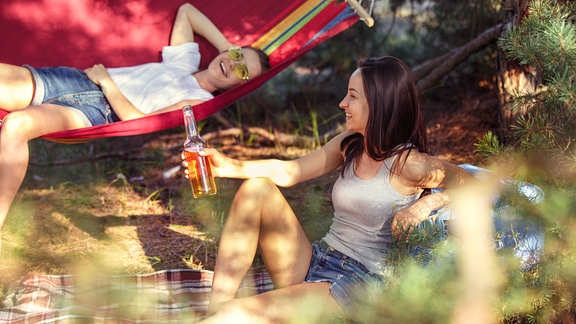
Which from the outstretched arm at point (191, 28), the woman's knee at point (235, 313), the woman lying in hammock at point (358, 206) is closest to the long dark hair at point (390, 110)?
the woman lying in hammock at point (358, 206)

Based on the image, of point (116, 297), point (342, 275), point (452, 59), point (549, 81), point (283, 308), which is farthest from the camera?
point (452, 59)

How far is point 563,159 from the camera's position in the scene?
177 centimetres

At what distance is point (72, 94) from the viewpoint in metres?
2.85

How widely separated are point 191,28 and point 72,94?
0.65 m

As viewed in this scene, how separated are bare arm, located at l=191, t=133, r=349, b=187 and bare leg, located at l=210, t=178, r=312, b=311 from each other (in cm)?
13

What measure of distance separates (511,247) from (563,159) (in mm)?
248

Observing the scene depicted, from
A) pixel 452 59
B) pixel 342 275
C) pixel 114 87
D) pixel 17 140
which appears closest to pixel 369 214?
pixel 342 275

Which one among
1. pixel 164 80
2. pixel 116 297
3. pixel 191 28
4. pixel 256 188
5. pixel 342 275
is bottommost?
pixel 116 297

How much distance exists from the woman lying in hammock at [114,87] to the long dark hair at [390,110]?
40.1 inches

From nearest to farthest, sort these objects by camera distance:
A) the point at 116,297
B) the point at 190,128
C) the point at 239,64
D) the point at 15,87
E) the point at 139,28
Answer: the point at 190,128 < the point at 116,297 < the point at 15,87 < the point at 239,64 < the point at 139,28

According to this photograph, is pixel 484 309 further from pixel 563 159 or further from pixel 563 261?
pixel 563 159

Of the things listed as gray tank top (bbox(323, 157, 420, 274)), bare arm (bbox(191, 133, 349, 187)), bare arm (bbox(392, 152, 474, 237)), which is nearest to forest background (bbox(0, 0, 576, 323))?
bare arm (bbox(392, 152, 474, 237))

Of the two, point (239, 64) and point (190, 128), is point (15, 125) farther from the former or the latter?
point (239, 64)

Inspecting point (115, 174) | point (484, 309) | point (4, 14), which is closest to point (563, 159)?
point (484, 309)
